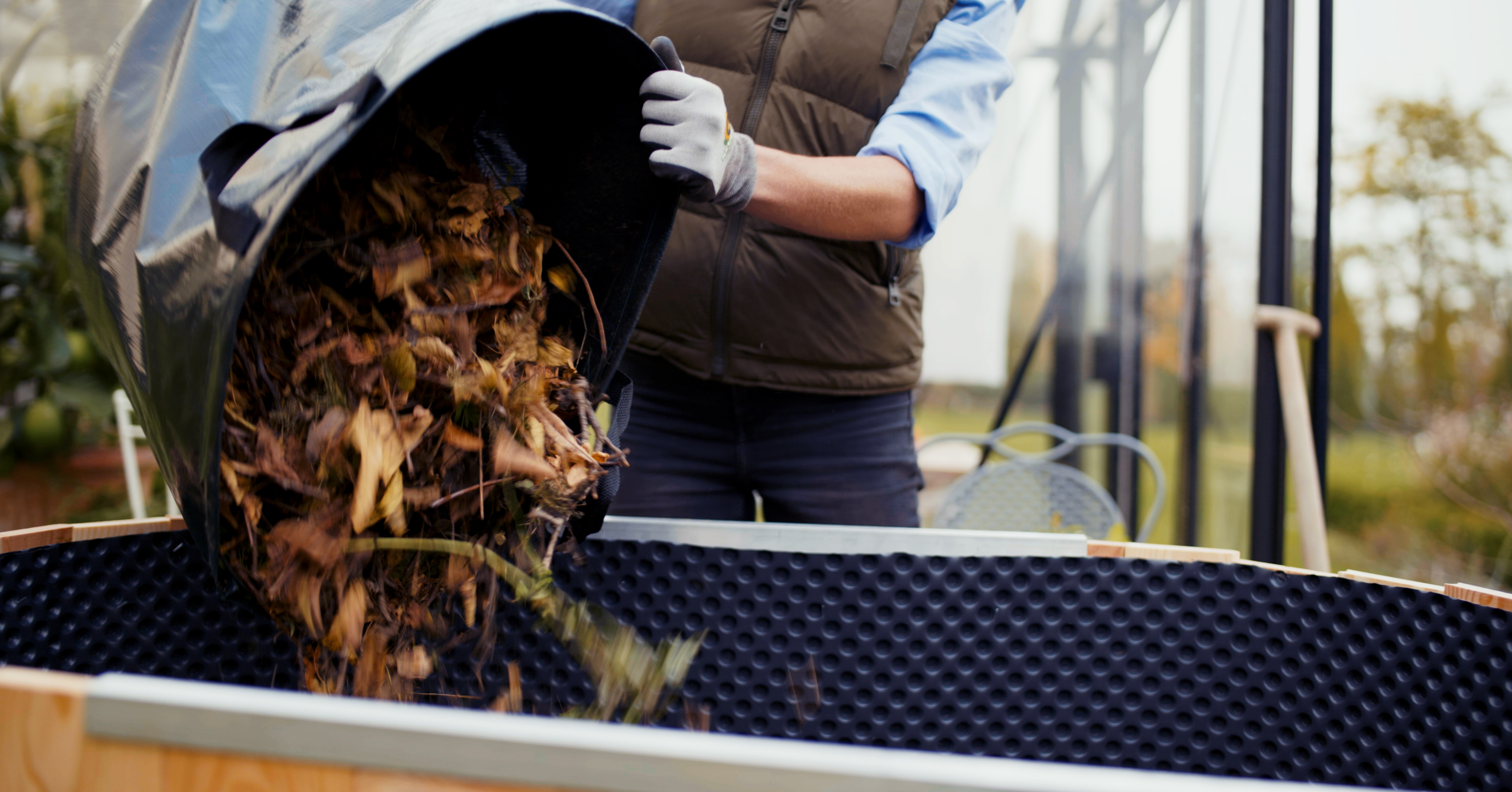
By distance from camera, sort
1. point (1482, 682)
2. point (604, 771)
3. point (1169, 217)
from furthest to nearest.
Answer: point (1169, 217)
point (1482, 682)
point (604, 771)

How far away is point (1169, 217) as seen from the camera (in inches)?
98.2

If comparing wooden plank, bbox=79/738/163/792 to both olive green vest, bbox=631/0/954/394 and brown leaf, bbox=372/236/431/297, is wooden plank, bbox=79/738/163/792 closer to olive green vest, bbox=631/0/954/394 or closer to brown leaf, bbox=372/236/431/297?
brown leaf, bbox=372/236/431/297

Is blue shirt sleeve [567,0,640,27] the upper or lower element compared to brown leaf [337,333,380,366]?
upper

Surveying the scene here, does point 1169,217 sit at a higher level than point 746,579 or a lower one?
higher

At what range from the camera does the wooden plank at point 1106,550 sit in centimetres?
72

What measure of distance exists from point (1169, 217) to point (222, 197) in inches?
99.9

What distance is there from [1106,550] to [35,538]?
0.89 metres

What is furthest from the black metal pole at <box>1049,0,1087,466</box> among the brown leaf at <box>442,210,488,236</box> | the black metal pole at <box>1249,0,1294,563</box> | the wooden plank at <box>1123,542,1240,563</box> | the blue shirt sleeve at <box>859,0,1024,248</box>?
the brown leaf at <box>442,210,488,236</box>

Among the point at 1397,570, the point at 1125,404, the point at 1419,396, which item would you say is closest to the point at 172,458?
the point at 1125,404

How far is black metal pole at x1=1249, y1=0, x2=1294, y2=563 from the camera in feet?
5.09

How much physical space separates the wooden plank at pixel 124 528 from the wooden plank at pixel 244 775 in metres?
0.41

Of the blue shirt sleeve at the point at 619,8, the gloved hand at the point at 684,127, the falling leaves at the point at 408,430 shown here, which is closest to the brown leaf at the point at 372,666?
the falling leaves at the point at 408,430

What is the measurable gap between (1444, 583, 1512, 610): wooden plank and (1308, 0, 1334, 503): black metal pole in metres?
1.05

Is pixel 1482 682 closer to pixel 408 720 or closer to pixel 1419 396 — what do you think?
pixel 408 720
